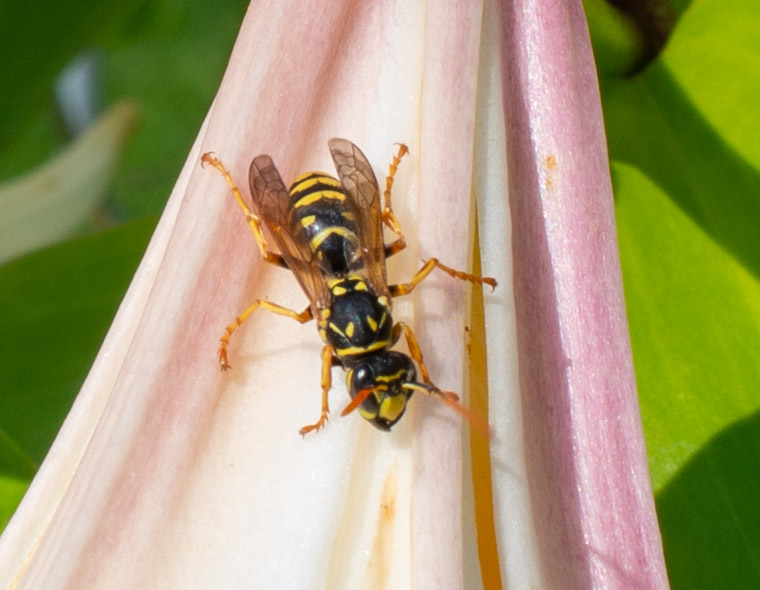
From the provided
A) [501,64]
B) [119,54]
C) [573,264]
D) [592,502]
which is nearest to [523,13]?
[501,64]

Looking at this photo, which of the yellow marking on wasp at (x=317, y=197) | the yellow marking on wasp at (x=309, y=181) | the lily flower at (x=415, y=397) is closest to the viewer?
the lily flower at (x=415, y=397)

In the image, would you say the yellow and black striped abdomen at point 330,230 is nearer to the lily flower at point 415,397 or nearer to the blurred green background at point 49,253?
the lily flower at point 415,397

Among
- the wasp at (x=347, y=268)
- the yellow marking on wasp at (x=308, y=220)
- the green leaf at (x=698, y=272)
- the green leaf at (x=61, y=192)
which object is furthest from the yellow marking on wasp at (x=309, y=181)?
the green leaf at (x=61, y=192)

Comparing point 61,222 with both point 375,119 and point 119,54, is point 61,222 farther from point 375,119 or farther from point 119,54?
point 119,54

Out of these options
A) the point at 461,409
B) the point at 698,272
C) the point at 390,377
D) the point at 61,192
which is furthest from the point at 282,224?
the point at 61,192

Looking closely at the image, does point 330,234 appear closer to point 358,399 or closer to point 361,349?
point 361,349

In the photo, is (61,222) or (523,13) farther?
(61,222)
